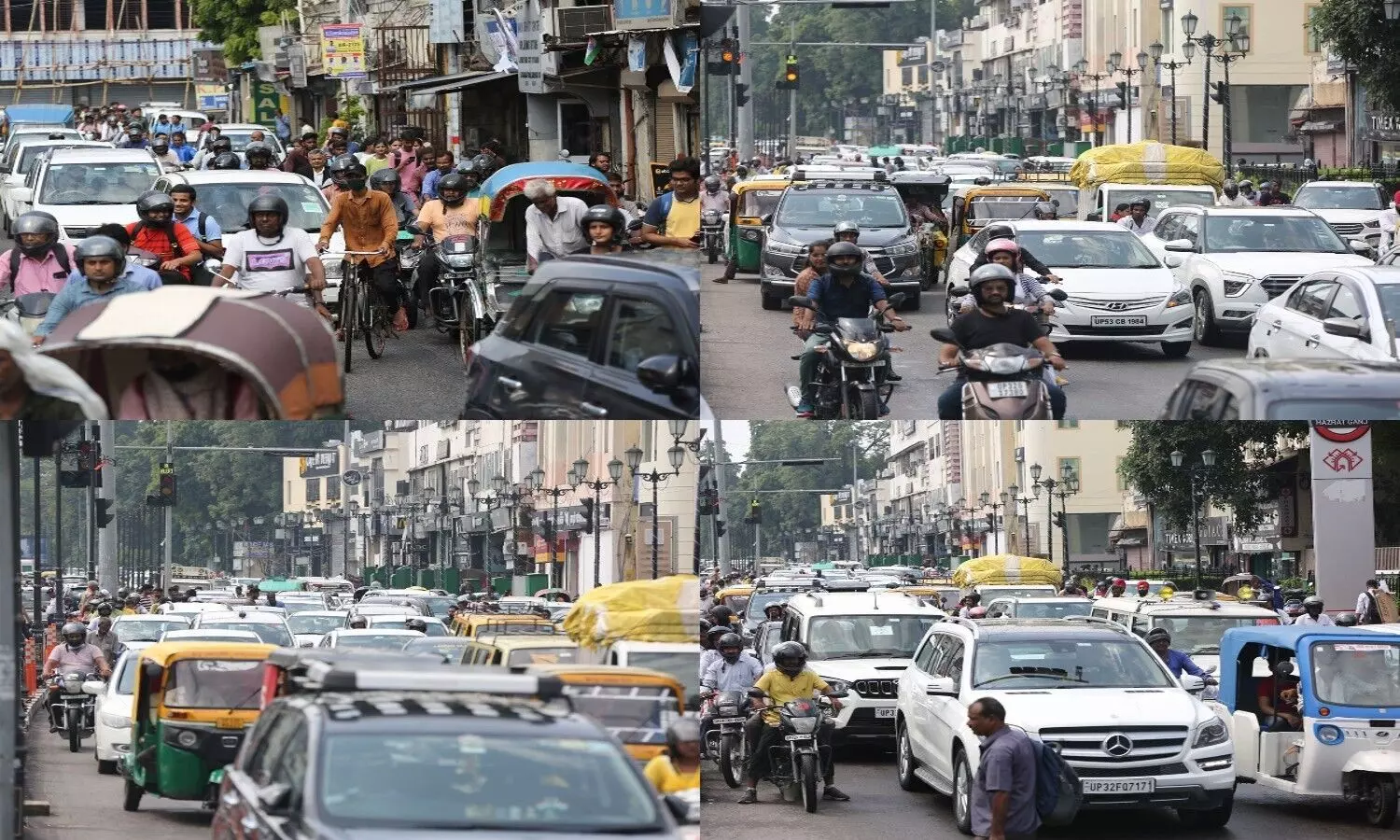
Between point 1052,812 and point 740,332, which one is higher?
point 740,332

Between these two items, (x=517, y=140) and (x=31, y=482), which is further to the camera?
(x=517, y=140)

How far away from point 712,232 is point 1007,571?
15.2 metres

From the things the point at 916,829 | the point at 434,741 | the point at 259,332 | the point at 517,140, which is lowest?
the point at 916,829

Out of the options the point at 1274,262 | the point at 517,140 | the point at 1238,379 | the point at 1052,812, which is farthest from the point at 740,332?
the point at 517,140

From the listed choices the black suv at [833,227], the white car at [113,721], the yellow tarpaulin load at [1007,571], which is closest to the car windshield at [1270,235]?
the black suv at [833,227]

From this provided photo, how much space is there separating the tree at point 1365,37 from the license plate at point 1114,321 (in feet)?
53.2

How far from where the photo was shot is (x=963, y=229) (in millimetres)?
30219

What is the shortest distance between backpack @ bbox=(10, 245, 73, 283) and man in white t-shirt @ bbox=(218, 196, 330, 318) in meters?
1.01

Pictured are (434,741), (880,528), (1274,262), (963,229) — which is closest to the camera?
(434,741)

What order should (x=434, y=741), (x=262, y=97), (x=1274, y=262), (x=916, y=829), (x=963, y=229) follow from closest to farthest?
(x=434, y=741) → (x=916, y=829) → (x=1274, y=262) → (x=963, y=229) → (x=262, y=97)

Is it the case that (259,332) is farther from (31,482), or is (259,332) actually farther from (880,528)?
(880,528)

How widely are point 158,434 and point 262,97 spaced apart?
180ft

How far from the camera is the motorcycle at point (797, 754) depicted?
40.2 ft

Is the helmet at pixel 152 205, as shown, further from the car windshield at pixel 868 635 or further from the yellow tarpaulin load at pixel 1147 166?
the yellow tarpaulin load at pixel 1147 166
